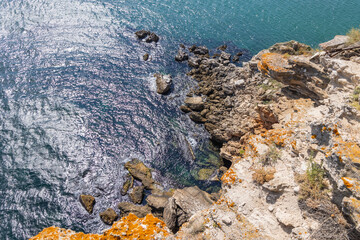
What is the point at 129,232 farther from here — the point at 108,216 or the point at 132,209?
the point at 108,216

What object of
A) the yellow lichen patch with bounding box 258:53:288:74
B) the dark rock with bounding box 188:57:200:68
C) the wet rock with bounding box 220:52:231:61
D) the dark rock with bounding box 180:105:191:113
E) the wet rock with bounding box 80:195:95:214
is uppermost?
the yellow lichen patch with bounding box 258:53:288:74

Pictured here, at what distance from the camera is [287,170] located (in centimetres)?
1301

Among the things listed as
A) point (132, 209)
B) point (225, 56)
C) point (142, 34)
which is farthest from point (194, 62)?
point (132, 209)

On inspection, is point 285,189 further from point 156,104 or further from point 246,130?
point 156,104

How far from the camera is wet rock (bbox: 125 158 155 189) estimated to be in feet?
75.3

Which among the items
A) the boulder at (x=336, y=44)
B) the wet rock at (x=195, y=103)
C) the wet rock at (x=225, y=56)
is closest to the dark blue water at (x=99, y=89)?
the wet rock at (x=195, y=103)

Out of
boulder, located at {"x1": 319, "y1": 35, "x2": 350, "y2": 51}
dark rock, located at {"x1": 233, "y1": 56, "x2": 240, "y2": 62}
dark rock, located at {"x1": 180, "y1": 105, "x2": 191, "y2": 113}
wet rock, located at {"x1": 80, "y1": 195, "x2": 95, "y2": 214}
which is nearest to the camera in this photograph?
boulder, located at {"x1": 319, "y1": 35, "x2": 350, "y2": 51}

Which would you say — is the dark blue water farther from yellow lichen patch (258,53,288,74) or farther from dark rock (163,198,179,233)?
yellow lichen patch (258,53,288,74)

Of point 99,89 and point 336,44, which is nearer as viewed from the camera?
point 336,44

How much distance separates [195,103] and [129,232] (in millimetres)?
20682

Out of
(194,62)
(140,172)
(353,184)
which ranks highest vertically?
(353,184)

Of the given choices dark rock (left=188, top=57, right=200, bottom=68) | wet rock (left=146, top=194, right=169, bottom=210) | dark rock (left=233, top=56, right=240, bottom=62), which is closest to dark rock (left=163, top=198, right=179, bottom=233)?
wet rock (left=146, top=194, right=169, bottom=210)

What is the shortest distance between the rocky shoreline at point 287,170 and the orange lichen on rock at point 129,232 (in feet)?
0.33

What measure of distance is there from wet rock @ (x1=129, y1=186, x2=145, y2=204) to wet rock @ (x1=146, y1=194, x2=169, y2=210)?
850mm
